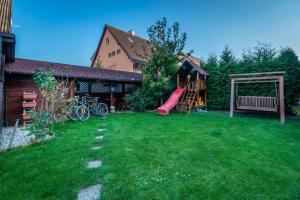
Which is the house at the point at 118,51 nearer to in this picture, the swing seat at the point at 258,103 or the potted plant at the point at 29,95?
the swing seat at the point at 258,103

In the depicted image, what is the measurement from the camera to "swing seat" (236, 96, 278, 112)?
295 inches

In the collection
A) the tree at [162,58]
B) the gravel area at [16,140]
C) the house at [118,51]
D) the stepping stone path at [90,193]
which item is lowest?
the stepping stone path at [90,193]

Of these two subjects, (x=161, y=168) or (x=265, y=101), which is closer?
(x=161, y=168)

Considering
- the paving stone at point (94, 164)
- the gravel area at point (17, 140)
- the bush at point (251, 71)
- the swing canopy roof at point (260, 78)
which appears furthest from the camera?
the bush at point (251, 71)

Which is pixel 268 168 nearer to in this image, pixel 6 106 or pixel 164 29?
pixel 6 106

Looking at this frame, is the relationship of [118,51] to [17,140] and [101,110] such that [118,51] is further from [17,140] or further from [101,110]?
[17,140]

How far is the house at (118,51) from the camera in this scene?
17.8 m

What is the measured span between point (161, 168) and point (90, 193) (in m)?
1.20

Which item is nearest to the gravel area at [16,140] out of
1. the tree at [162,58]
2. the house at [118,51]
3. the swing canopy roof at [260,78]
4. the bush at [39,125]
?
the bush at [39,125]

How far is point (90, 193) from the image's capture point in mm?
2404

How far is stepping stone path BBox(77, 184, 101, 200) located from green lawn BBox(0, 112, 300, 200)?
0.28 ft

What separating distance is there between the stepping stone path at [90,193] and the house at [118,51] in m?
14.8

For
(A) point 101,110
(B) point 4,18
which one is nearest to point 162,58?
(A) point 101,110

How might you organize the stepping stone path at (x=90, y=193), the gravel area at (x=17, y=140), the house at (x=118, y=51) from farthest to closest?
the house at (x=118, y=51), the gravel area at (x=17, y=140), the stepping stone path at (x=90, y=193)
